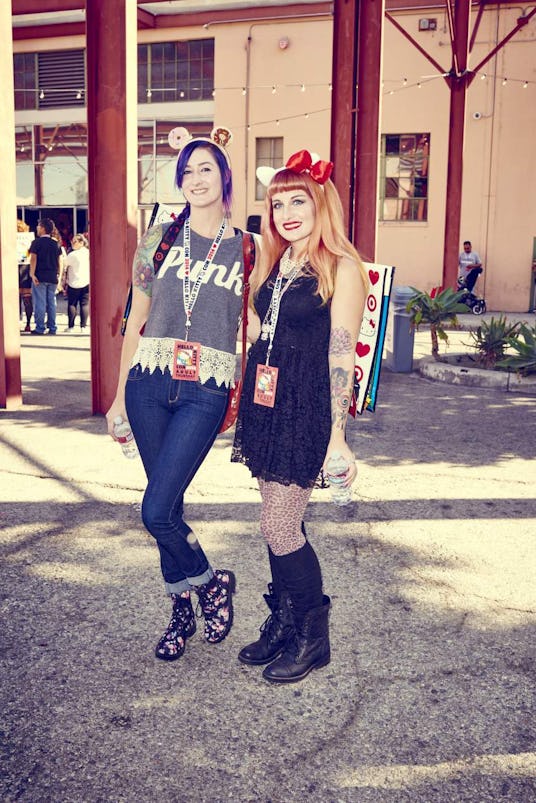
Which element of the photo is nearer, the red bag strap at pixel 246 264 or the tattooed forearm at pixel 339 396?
the tattooed forearm at pixel 339 396

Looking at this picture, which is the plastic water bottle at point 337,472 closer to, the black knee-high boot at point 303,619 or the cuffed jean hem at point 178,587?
the black knee-high boot at point 303,619

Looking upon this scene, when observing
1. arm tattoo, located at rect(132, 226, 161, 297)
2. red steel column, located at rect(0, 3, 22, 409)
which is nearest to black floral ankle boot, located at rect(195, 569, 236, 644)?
arm tattoo, located at rect(132, 226, 161, 297)

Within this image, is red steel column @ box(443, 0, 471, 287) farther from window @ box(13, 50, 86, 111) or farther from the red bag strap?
the red bag strap

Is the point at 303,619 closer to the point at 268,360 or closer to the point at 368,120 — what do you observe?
→ the point at 268,360

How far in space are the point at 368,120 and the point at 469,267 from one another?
11.9 metres

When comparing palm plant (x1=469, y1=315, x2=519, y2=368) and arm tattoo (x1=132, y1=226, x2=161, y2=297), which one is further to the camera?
palm plant (x1=469, y1=315, x2=519, y2=368)

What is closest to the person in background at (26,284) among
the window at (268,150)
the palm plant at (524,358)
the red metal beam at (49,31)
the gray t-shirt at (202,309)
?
the palm plant at (524,358)

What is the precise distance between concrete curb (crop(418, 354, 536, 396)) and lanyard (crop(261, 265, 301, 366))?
7.36 metres

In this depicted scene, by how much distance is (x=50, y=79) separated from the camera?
84.7 feet

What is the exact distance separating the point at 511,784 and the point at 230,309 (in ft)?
6.21

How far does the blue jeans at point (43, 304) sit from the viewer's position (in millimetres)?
14789

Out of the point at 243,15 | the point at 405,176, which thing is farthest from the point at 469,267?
the point at 243,15

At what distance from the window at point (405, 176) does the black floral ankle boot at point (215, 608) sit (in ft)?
67.9

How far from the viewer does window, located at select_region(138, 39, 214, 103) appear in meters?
24.0
